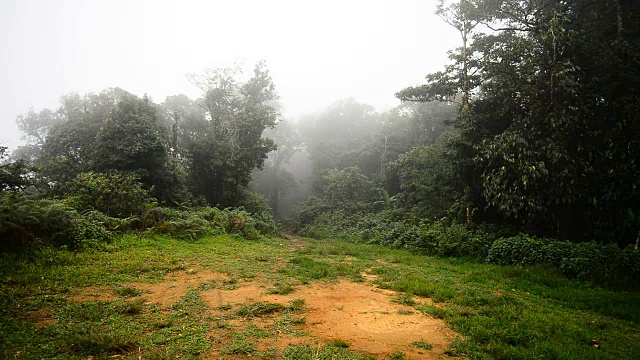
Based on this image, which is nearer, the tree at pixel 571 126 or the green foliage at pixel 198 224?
the tree at pixel 571 126

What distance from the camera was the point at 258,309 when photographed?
510cm

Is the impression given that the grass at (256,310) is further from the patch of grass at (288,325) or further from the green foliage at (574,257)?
the green foliage at (574,257)

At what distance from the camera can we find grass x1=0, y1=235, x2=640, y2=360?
12.4 feet

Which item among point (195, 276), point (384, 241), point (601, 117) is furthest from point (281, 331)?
point (601, 117)

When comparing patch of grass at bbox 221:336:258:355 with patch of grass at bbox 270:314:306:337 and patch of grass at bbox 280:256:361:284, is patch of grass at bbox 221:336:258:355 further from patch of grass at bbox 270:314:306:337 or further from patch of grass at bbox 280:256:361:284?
patch of grass at bbox 280:256:361:284

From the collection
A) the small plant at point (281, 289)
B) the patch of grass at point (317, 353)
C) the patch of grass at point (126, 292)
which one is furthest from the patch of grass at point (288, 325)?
the patch of grass at point (126, 292)

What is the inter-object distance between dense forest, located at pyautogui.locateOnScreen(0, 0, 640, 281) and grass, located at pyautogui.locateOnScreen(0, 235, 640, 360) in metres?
1.41

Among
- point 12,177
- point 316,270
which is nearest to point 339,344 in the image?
point 316,270

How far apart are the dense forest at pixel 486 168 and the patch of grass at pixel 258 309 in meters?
5.57

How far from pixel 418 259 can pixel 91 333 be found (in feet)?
29.8

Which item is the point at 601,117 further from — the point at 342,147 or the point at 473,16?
the point at 342,147

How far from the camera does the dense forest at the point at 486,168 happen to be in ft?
28.6

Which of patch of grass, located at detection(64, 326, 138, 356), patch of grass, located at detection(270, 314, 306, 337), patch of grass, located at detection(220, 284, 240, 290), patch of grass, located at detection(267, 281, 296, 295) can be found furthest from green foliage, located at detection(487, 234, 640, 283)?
patch of grass, located at detection(64, 326, 138, 356)

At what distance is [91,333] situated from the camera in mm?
3744
